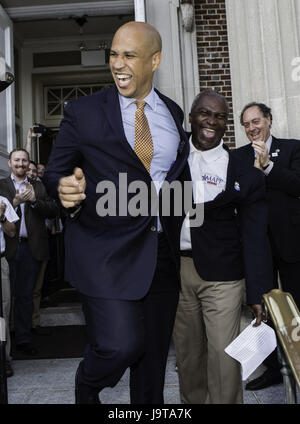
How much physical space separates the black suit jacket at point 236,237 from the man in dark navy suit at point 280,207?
0.90m

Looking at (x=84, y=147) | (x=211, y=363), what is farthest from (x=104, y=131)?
(x=211, y=363)

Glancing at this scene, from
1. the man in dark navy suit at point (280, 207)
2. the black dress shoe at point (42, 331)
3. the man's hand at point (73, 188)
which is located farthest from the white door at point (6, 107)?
the man's hand at point (73, 188)

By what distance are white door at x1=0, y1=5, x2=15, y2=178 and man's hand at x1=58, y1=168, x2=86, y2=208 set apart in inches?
145

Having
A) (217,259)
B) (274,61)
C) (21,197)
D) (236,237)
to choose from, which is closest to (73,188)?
(217,259)

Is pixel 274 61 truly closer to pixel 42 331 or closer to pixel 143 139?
pixel 143 139

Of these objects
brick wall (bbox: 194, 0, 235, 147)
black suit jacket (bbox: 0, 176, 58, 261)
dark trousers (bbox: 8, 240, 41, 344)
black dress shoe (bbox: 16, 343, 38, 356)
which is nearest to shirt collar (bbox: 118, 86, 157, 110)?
dark trousers (bbox: 8, 240, 41, 344)

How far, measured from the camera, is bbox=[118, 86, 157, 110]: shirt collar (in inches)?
88.3

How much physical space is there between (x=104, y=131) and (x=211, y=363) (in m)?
1.35

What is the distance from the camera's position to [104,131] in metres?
2.10

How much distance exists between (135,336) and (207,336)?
0.76 m

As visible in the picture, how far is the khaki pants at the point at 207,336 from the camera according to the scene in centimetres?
258

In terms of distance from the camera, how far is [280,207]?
3619 mm

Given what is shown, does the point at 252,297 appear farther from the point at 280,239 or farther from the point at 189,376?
the point at 280,239
